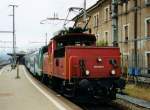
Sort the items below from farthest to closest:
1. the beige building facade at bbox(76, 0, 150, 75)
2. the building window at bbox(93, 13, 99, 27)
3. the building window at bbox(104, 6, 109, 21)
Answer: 1. the building window at bbox(93, 13, 99, 27)
2. the building window at bbox(104, 6, 109, 21)
3. the beige building facade at bbox(76, 0, 150, 75)

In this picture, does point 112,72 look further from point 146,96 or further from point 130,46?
point 130,46

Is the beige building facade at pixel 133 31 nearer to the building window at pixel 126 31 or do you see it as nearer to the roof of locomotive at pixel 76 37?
the building window at pixel 126 31

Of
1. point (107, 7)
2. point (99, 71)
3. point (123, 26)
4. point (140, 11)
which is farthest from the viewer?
point (107, 7)

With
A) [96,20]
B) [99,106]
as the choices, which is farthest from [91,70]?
[96,20]

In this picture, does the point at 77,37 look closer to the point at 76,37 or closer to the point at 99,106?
the point at 76,37

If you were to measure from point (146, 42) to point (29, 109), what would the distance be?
2037 cm

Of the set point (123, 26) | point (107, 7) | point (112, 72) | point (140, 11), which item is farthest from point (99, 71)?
point (107, 7)

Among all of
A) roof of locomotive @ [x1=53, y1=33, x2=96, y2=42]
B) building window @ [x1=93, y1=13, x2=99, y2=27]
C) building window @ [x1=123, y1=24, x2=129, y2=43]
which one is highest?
building window @ [x1=93, y1=13, x2=99, y2=27]

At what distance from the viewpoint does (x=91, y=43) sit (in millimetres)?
20844

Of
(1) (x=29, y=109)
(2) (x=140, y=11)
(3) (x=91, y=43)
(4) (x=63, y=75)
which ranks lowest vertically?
(1) (x=29, y=109)

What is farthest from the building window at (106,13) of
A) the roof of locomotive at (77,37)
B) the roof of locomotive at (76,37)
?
the roof of locomotive at (77,37)

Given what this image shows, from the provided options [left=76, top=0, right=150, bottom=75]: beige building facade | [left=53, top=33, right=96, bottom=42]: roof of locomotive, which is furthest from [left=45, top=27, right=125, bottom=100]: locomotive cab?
[left=76, top=0, right=150, bottom=75]: beige building facade

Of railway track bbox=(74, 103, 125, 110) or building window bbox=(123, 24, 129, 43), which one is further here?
building window bbox=(123, 24, 129, 43)

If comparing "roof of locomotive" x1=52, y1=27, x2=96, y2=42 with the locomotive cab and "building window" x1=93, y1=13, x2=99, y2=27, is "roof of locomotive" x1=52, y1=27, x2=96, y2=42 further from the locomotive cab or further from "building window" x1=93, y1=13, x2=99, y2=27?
"building window" x1=93, y1=13, x2=99, y2=27
